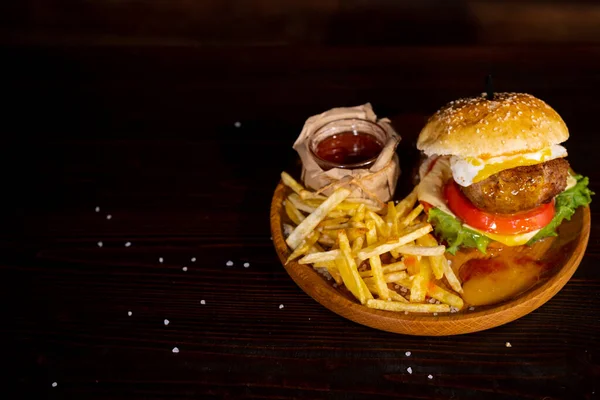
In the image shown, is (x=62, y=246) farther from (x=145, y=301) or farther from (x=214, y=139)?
(x=214, y=139)

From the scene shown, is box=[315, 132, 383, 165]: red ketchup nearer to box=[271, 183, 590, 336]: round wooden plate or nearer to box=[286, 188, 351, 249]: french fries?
box=[286, 188, 351, 249]: french fries

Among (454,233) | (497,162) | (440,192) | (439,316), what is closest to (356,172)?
(440,192)

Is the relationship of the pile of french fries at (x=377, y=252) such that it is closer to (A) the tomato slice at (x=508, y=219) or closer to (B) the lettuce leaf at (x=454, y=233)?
(B) the lettuce leaf at (x=454, y=233)

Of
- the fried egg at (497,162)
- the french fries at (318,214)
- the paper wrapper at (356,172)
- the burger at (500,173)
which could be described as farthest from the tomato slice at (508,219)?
the french fries at (318,214)

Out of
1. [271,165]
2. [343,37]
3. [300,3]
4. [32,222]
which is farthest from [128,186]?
[300,3]

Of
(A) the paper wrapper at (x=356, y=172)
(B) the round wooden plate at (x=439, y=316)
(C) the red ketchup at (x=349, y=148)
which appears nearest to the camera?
(B) the round wooden plate at (x=439, y=316)

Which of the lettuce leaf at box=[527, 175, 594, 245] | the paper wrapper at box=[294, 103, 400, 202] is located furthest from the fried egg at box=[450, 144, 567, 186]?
the paper wrapper at box=[294, 103, 400, 202]

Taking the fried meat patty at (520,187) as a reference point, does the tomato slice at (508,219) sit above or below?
below

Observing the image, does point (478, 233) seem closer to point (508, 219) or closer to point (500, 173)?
point (508, 219)
